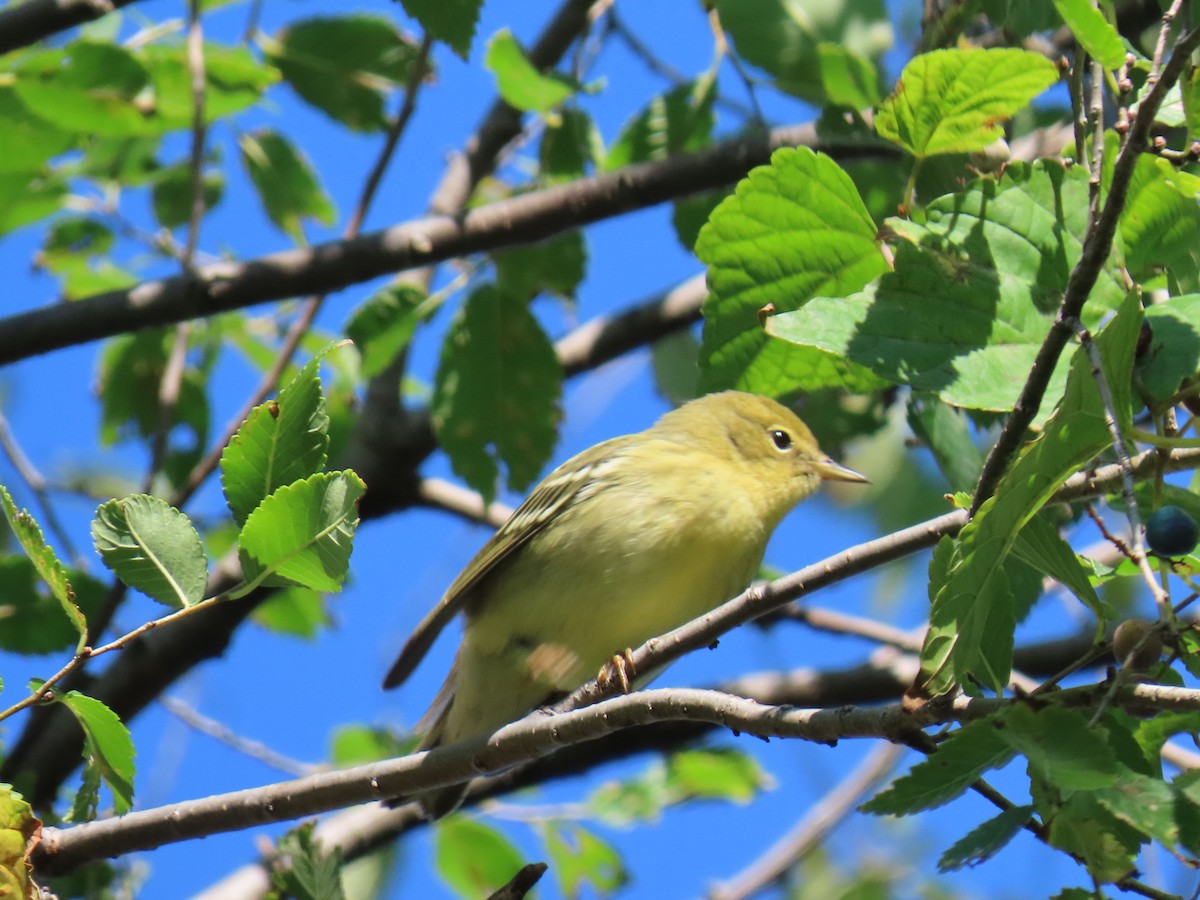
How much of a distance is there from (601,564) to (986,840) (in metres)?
2.56

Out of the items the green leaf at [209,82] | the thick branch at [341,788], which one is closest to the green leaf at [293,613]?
the green leaf at [209,82]

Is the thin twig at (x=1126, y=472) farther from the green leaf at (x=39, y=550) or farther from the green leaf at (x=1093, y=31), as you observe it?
the green leaf at (x=39, y=550)

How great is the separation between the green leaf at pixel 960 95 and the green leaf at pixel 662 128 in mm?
2317

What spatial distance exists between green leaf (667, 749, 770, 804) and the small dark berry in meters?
3.76

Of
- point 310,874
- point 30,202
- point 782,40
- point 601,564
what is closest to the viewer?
point 310,874

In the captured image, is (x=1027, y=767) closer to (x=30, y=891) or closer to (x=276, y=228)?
(x=30, y=891)

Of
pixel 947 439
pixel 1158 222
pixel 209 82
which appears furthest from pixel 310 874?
pixel 209 82

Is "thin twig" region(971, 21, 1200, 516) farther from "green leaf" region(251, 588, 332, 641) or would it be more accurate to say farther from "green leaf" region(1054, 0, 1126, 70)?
"green leaf" region(251, 588, 332, 641)

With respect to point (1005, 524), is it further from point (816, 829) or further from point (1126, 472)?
point (816, 829)

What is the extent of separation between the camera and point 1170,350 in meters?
1.87

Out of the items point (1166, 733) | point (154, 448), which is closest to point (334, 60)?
point (154, 448)

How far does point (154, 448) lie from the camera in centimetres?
447

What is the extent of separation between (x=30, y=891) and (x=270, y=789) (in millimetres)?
431

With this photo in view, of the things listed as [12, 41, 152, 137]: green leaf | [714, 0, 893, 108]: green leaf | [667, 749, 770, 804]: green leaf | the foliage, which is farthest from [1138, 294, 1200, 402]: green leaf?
[667, 749, 770, 804]: green leaf
